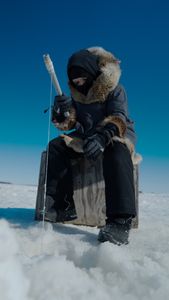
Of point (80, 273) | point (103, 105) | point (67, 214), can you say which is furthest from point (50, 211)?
point (80, 273)

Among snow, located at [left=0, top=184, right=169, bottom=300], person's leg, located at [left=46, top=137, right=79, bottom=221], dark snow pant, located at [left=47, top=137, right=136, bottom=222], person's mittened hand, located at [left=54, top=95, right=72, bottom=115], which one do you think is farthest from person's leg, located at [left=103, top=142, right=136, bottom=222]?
person's mittened hand, located at [left=54, top=95, right=72, bottom=115]

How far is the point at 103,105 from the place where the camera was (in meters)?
2.83

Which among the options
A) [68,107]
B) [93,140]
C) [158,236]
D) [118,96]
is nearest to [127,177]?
[93,140]

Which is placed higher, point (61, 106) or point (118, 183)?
point (61, 106)

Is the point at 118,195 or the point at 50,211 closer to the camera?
the point at 118,195

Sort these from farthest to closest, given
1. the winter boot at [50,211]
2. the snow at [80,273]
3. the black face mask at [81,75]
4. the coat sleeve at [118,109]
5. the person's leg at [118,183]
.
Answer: the black face mask at [81,75], the winter boot at [50,211], the coat sleeve at [118,109], the person's leg at [118,183], the snow at [80,273]

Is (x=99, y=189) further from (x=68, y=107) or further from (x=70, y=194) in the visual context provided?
(x=68, y=107)

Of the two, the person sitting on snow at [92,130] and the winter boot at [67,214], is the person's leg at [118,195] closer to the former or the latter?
the person sitting on snow at [92,130]

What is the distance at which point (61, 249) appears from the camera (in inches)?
75.6

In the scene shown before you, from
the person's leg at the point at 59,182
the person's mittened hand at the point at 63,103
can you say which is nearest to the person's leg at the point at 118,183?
the person's leg at the point at 59,182

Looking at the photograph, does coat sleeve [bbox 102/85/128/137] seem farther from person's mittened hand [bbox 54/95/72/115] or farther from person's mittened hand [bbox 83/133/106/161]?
person's mittened hand [bbox 54/95/72/115]

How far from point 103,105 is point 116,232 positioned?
3.63 feet

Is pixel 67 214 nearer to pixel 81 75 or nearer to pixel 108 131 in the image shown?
pixel 108 131

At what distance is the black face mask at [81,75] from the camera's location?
113 inches
